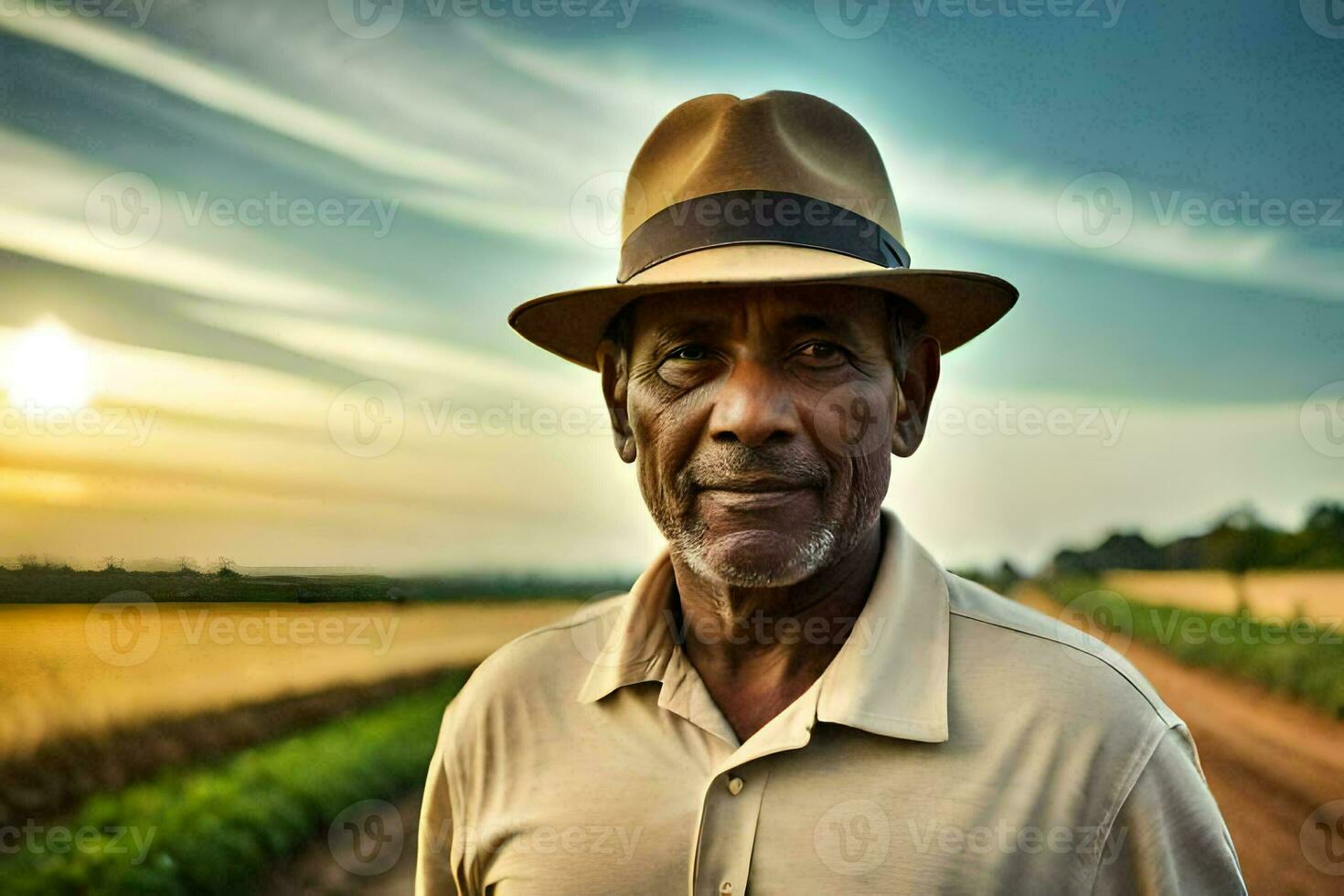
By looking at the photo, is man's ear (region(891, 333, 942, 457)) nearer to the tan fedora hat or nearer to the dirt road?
the tan fedora hat

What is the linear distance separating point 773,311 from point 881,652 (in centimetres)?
73

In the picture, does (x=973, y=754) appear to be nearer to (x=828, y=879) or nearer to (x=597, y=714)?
(x=828, y=879)

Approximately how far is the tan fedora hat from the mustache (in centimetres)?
34

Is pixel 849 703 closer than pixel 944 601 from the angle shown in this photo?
Yes

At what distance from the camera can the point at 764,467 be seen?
199cm

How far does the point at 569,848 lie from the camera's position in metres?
1.99

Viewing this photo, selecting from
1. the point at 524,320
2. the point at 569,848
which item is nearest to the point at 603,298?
the point at 524,320

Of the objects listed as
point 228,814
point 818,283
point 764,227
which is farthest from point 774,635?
point 228,814

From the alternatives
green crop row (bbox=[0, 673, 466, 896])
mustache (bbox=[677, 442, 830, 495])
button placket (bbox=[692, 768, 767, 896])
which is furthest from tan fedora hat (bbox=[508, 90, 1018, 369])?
green crop row (bbox=[0, 673, 466, 896])

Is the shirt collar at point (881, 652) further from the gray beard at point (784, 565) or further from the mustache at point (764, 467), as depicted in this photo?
the mustache at point (764, 467)

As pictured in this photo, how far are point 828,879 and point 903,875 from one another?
14 cm

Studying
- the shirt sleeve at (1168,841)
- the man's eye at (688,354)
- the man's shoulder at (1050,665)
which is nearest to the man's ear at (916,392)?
the man's shoulder at (1050,665)

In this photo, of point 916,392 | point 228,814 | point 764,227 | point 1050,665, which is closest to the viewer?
point 1050,665

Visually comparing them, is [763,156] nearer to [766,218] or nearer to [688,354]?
[766,218]
